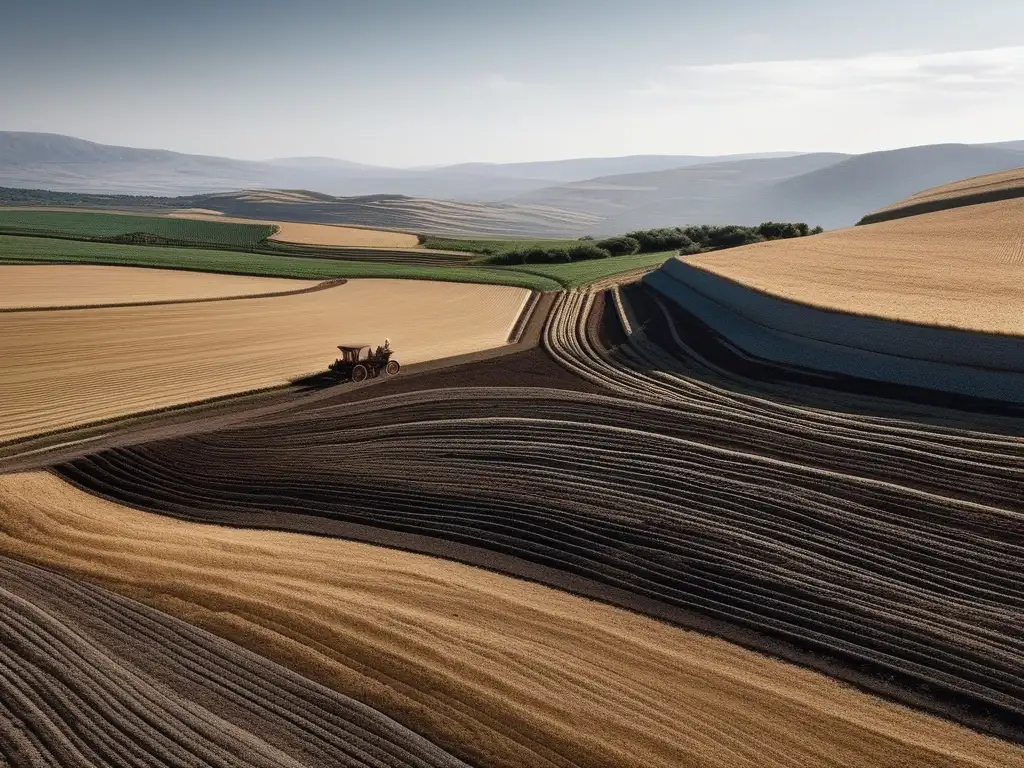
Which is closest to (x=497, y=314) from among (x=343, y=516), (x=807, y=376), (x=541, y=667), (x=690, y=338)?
(x=690, y=338)

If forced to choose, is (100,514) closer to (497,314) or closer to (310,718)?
(310,718)

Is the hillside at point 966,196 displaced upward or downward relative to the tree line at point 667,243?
A: upward

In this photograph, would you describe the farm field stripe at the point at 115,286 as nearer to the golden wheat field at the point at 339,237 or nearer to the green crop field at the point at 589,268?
the green crop field at the point at 589,268

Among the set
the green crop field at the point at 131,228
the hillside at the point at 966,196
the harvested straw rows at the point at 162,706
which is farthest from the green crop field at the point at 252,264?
the hillside at the point at 966,196

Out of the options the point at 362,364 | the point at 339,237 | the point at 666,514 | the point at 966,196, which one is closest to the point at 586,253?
the point at 339,237

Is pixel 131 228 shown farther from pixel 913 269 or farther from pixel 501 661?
pixel 501 661

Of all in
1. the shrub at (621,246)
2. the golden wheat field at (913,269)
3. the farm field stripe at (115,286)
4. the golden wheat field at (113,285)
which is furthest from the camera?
the shrub at (621,246)

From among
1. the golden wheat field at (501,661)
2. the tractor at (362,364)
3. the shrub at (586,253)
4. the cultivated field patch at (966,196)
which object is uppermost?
the cultivated field patch at (966,196)

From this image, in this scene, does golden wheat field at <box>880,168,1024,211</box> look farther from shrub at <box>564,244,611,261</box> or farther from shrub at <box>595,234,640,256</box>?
shrub at <box>564,244,611,261</box>
